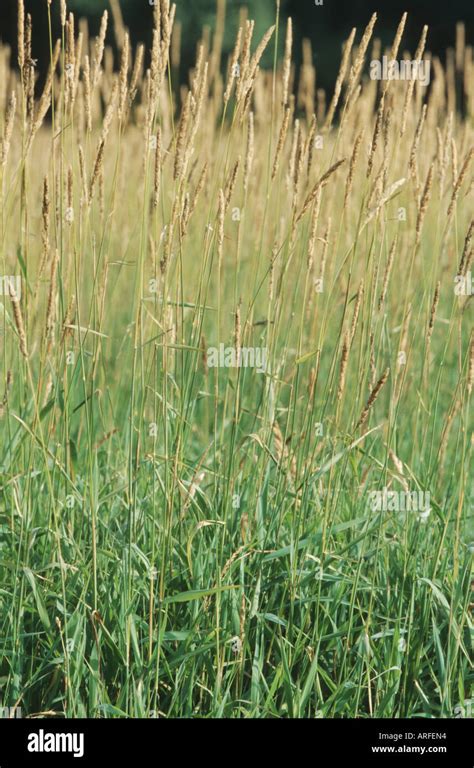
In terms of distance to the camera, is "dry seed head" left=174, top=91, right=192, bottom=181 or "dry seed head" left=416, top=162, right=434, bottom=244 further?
"dry seed head" left=416, top=162, right=434, bottom=244

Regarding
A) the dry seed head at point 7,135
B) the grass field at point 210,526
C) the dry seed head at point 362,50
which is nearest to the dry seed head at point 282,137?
the grass field at point 210,526

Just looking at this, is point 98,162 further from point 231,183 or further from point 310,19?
point 310,19

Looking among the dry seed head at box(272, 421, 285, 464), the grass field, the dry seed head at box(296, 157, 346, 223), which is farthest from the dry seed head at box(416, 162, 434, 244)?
the dry seed head at box(272, 421, 285, 464)

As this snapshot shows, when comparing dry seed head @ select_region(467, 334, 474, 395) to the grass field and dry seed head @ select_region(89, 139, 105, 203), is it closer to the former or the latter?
the grass field

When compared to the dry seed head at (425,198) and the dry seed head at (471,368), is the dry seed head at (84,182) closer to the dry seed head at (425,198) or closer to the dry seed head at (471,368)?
the dry seed head at (425,198)

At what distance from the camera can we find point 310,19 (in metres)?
6.01

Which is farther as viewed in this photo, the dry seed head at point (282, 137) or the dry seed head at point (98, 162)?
the dry seed head at point (282, 137)

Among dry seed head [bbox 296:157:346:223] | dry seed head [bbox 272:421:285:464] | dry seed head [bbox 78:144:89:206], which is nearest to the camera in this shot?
dry seed head [bbox 296:157:346:223]

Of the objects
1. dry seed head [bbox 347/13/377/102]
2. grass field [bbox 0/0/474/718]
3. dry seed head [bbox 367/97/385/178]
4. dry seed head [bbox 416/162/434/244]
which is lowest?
grass field [bbox 0/0/474/718]

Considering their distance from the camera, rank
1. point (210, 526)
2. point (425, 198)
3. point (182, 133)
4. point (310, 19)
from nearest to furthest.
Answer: point (182, 133), point (425, 198), point (210, 526), point (310, 19)

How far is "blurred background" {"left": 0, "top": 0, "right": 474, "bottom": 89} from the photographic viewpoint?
397 centimetres

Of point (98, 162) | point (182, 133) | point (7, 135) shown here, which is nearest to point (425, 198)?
point (182, 133)

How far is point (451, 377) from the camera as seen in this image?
3.01 metres

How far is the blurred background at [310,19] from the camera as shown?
3969 millimetres
